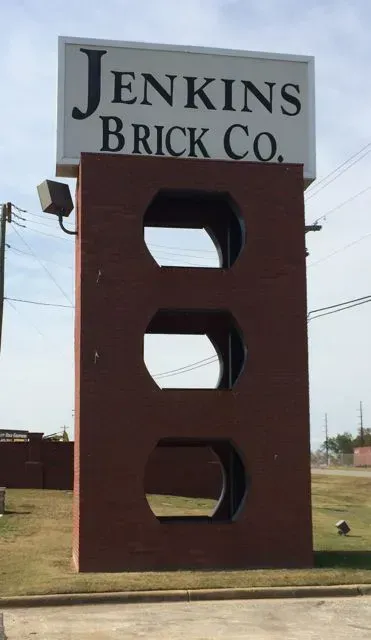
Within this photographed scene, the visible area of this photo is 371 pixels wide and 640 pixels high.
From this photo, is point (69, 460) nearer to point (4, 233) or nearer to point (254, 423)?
point (4, 233)

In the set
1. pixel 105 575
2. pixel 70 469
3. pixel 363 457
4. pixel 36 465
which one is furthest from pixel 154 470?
pixel 363 457

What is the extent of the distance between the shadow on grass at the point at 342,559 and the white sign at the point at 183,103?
23.5 feet

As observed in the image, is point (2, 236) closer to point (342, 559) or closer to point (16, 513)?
point (16, 513)

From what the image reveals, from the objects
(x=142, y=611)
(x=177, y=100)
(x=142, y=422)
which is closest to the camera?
(x=142, y=611)

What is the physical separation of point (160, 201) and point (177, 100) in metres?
2.05

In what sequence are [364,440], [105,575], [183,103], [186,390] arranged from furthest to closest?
[364,440], [183,103], [186,390], [105,575]

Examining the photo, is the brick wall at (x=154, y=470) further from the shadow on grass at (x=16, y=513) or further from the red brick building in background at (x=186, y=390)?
the red brick building in background at (x=186, y=390)

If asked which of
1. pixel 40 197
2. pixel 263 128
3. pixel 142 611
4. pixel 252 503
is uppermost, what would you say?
pixel 263 128

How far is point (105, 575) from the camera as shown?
13414mm

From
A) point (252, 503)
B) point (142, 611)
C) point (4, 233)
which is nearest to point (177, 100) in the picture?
point (252, 503)

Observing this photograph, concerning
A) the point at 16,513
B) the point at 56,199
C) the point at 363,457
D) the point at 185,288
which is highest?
the point at 56,199

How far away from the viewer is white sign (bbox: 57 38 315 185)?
609 inches

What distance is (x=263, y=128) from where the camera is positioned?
52.5 ft

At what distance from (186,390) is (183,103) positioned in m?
5.48
